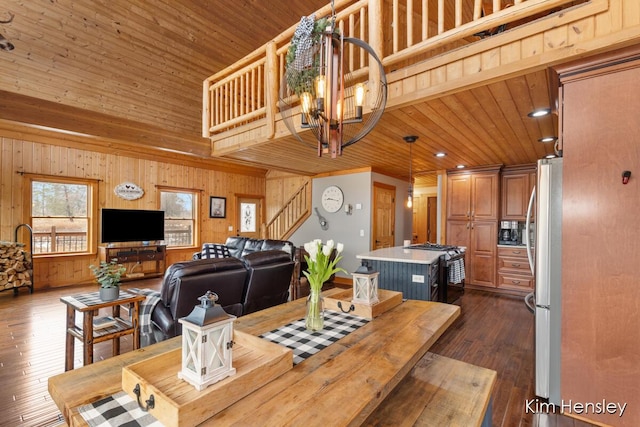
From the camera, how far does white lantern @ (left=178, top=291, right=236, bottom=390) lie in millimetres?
964

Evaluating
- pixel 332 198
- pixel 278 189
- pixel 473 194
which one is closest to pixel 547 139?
pixel 473 194

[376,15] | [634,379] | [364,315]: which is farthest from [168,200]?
[634,379]

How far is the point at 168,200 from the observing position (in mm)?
7324

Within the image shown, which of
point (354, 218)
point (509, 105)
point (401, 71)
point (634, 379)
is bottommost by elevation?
point (634, 379)

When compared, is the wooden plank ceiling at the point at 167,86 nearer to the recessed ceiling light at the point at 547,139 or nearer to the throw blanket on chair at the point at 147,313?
the recessed ceiling light at the point at 547,139

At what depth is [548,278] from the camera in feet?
7.29

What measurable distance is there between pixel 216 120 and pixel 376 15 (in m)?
2.87

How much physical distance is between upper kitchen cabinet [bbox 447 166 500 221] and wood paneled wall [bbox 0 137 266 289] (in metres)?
5.61

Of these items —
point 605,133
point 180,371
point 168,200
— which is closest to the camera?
point 180,371

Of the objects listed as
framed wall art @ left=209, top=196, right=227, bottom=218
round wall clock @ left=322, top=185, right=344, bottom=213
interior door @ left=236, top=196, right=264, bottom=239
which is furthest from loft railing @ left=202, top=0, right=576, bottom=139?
interior door @ left=236, top=196, right=264, bottom=239

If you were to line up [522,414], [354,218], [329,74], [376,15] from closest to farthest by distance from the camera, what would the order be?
[329,74], [522,414], [376,15], [354,218]

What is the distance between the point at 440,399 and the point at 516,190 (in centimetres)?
541

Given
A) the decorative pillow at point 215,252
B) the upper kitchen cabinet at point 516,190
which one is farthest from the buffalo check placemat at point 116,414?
the upper kitchen cabinet at point 516,190

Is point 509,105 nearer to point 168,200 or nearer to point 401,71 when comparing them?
point 401,71
